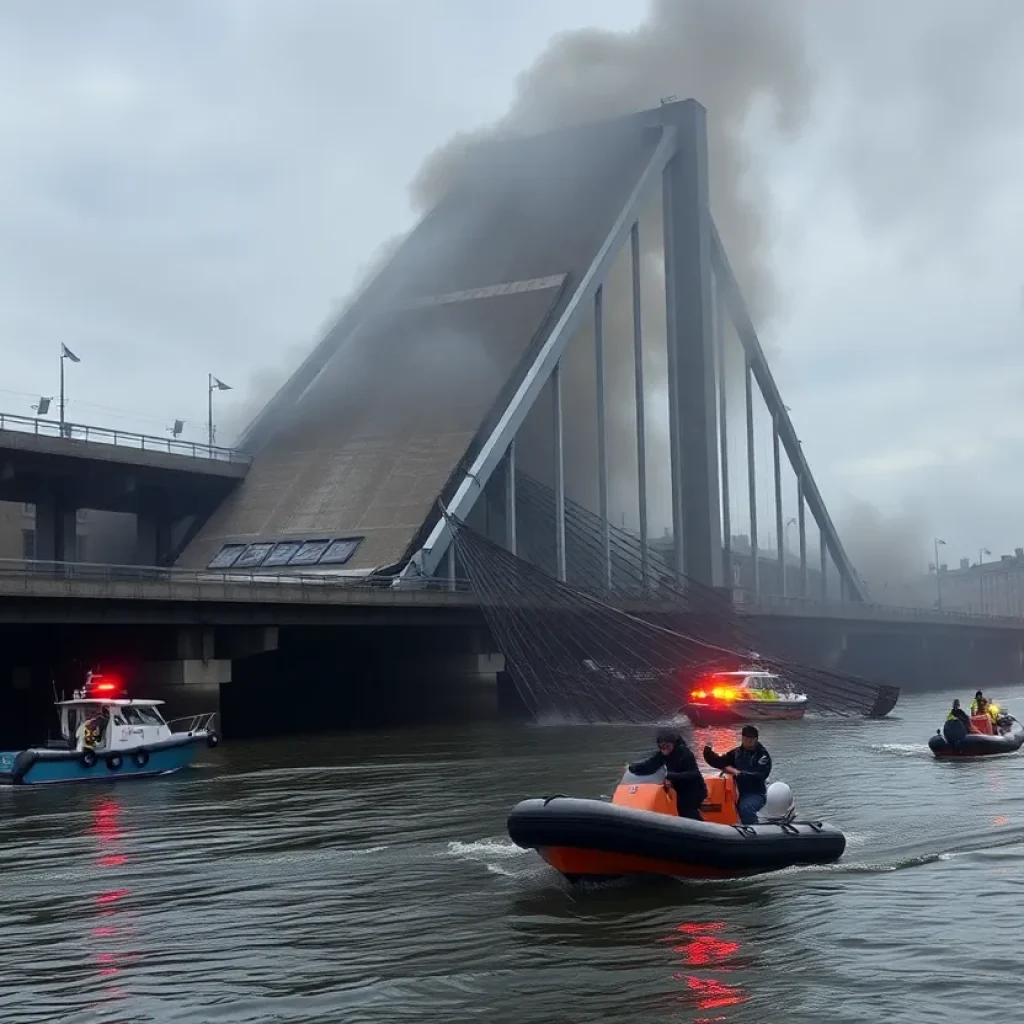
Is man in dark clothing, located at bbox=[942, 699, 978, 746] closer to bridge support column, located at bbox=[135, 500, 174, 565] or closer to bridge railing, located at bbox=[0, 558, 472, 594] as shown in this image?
bridge railing, located at bbox=[0, 558, 472, 594]

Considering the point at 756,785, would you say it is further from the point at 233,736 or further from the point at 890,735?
the point at 233,736

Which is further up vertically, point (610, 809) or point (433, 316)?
point (433, 316)

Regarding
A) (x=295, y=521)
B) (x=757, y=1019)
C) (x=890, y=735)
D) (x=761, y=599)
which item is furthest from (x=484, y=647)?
(x=757, y=1019)

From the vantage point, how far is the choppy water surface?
51.0 feet

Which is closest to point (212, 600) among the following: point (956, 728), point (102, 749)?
point (102, 749)

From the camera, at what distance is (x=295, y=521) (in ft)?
237

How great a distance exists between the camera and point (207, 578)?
57.0m

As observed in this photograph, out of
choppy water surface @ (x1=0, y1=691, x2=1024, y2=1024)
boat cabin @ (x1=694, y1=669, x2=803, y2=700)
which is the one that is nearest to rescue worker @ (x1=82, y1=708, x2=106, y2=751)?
choppy water surface @ (x1=0, y1=691, x2=1024, y2=1024)

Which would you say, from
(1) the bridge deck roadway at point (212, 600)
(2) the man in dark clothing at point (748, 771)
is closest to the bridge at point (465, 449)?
(1) the bridge deck roadway at point (212, 600)

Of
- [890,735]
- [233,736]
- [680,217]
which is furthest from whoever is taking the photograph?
[680,217]

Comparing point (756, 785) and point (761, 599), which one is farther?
point (761, 599)

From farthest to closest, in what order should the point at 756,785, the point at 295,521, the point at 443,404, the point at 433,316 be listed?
the point at 433,316 < the point at 443,404 < the point at 295,521 < the point at 756,785

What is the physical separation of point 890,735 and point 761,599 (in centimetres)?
4701

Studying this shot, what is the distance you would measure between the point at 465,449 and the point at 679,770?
2009 inches
